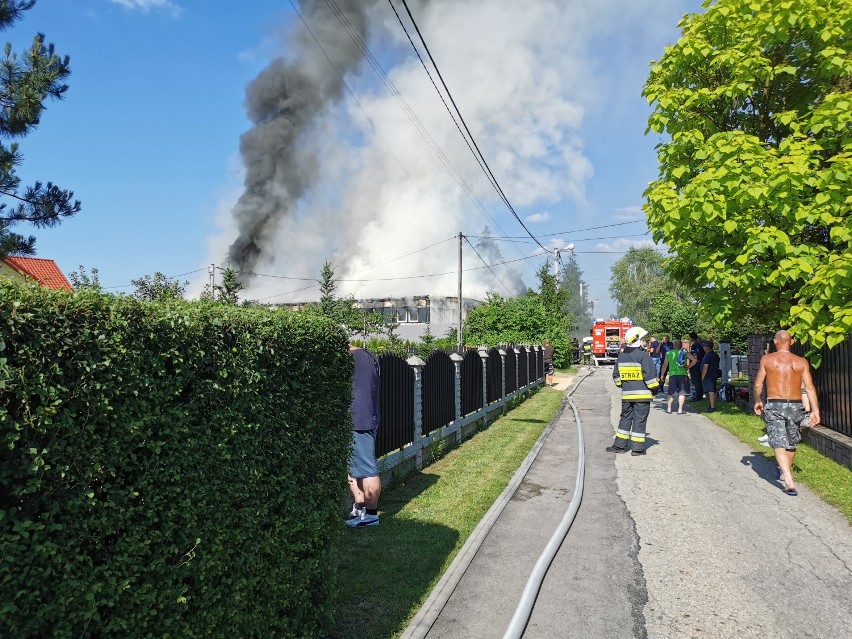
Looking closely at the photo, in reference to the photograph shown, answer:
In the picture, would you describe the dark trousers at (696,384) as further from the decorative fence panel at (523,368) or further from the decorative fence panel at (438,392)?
the decorative fence panel at (438,392)

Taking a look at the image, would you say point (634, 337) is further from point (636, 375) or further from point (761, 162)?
point (761, 162)

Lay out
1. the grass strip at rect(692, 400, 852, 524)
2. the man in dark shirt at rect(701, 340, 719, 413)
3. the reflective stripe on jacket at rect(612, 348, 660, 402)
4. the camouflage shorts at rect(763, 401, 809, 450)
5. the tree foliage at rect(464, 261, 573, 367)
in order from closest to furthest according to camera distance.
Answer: the grass strip at rect(692, 400, 852, 524) → the camouflage shorts at rect(763, 401, 809, 450) → the reflective stripe on jacket at rect(612, 348, 660, 402) → the man in dark shirt at rect(701, 340, 719, 413) → the tree foliage at rect(464, 261, 573, 367)

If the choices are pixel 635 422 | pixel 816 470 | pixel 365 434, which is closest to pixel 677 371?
pixel 635 422

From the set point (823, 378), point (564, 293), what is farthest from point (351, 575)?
point (564, 293)

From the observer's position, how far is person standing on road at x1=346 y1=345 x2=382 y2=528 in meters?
5.91

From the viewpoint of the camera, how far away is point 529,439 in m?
11.1

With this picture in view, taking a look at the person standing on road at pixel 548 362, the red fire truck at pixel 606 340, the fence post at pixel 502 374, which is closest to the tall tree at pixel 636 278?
the red fire truck at pixel 606 340

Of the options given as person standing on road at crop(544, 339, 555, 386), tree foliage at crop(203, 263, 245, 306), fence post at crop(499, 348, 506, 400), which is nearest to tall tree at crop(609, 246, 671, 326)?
person standing on road at crop(544, 339, 555, 386)

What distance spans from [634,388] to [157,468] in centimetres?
848

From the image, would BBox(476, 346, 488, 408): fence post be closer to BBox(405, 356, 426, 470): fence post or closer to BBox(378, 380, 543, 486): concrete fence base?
BBox(378, 380, 543, 486): concrete fence base

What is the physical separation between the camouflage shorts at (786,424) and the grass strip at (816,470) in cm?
65

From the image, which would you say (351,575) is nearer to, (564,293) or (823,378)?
(823,378)

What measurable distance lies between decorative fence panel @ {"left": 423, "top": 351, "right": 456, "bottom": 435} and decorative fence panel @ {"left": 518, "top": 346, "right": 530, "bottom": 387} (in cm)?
777

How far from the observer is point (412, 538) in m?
5.54
